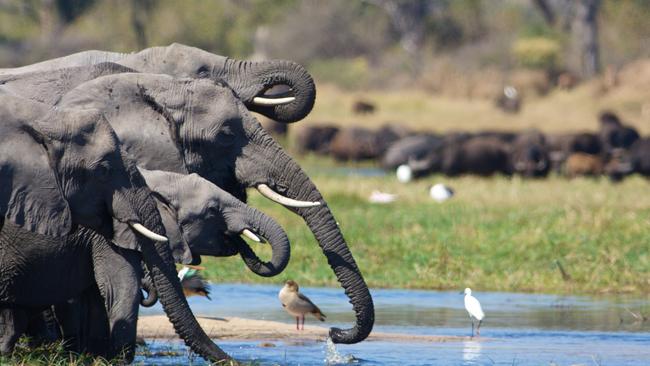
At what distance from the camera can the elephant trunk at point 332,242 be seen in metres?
10.6

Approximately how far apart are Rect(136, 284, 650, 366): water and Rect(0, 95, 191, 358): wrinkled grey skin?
157 centimetres

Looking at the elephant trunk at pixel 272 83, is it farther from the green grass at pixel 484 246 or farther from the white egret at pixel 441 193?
the white egret at pixel 441 193

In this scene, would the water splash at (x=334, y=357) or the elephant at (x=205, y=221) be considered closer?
the elephant at (x=205, y=221)

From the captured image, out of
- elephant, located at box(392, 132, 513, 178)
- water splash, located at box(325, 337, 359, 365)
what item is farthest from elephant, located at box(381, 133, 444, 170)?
water splash, located at box(325, 337, 359, 365)

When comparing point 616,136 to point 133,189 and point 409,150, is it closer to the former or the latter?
point 409,150

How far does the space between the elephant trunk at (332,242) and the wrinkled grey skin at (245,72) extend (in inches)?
37.4

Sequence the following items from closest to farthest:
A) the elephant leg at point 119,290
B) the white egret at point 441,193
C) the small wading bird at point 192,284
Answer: the elephant leg at point 119,290 → the small wading bird at point 192,284 → the white egret at point 441,193

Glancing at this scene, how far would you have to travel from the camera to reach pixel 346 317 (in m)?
13.7

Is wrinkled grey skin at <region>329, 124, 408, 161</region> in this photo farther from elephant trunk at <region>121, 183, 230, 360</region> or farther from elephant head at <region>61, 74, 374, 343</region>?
elephant trunk at <region>121, 183, 230, 360</region>

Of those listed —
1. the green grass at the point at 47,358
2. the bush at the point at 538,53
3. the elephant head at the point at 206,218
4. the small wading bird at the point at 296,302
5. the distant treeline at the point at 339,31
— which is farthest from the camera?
the distant treeline at the point at 339,31

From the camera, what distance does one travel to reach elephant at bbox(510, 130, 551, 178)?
90.7 ft

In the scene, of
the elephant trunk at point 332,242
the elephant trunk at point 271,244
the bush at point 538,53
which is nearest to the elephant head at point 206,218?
the elephant trunk at point 271,244

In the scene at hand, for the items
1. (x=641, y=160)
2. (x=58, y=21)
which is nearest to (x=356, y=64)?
(x=58, y=21)

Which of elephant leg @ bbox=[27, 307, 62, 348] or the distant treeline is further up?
the distant treeline
